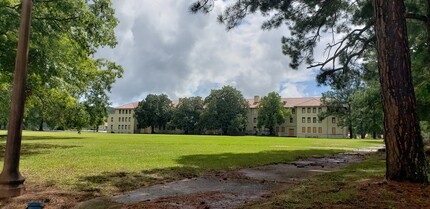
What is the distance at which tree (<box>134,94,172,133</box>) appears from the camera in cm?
9306

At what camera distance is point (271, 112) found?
275 ft

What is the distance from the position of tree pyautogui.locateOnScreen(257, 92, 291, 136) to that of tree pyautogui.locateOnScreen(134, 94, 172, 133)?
25.3m

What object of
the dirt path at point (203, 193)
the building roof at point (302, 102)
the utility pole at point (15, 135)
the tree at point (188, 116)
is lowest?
the dirt path at point (203, 193)

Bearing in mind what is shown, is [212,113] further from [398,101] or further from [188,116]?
[398,101]

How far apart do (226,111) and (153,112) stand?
21237mm

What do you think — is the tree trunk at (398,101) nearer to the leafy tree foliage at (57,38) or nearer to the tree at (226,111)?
the leafy tree foliage at (57,38)

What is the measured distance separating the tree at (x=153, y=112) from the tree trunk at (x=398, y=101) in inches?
3446

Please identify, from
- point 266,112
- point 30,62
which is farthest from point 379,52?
point 266,112

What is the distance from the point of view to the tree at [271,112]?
274 feet

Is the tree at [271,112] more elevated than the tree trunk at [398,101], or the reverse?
the tree at [271,112]

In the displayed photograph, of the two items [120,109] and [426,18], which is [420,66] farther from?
[120,109]

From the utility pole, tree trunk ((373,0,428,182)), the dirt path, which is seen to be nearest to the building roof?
the dirt path

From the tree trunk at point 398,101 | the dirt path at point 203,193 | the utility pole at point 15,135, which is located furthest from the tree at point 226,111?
the utility pole at point 15,135

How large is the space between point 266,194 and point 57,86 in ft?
39.4
